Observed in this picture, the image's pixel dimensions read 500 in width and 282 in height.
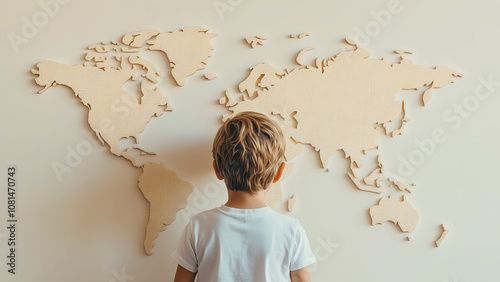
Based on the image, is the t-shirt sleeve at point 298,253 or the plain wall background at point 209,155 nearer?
the t-shirt sleeve at point 298,253

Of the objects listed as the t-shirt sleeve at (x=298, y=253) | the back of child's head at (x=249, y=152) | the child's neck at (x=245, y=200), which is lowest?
the t-shirt sleeve at (x=298, y=253)

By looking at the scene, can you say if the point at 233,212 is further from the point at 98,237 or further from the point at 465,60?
the point at 465,60

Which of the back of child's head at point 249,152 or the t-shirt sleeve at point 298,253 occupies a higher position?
the back of child's head at point 249,152

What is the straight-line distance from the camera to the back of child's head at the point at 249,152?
969 millimetres

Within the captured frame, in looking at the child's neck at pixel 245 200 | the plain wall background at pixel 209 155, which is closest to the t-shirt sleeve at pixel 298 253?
the child's neck at pixel 245 200

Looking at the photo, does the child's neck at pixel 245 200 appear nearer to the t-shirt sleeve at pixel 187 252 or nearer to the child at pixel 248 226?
the child at pixel 248 226

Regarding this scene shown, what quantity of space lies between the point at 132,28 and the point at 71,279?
2.39ft

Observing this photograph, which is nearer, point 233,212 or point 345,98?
point 233,212

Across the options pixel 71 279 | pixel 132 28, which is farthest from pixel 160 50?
pixel 71 279

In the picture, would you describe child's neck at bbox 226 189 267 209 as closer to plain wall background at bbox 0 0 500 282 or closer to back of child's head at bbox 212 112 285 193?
back of child's head at bbox 212 112 285 193

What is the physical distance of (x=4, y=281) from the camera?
120cm

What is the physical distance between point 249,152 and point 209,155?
0.90 feet

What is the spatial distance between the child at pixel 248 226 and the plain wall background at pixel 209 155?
207 mm

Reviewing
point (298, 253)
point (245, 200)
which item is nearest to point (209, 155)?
point (245, 200)
